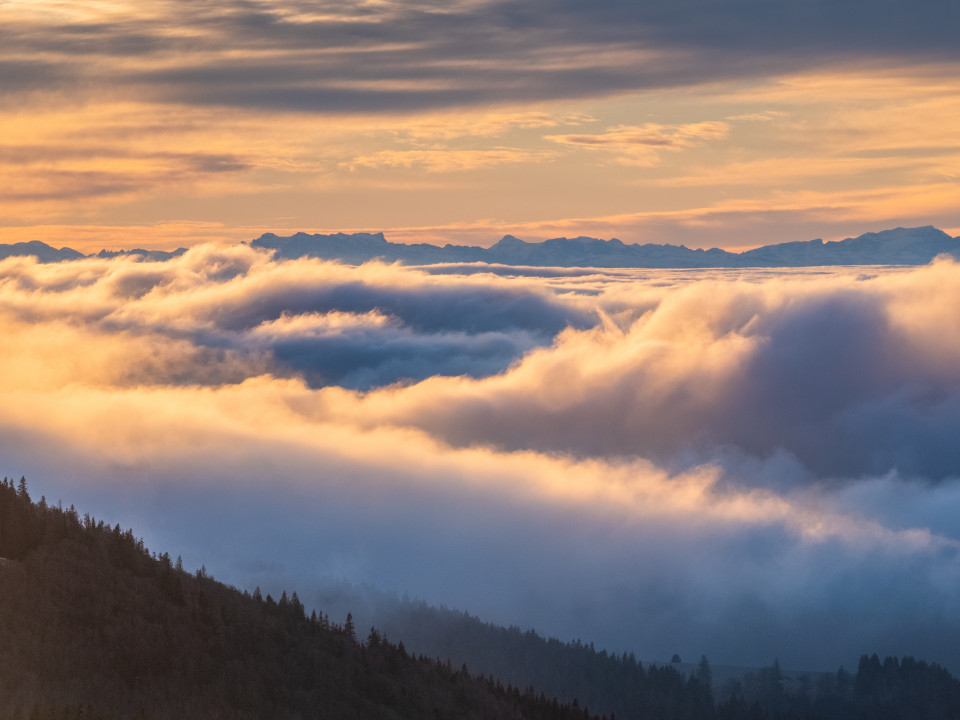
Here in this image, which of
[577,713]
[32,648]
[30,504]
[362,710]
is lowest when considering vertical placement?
[577,713]

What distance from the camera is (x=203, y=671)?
137ft

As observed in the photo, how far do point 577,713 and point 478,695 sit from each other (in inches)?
569

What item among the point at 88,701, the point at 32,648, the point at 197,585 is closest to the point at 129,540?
the point at 197,585

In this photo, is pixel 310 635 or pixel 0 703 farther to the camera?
pixel 310 635

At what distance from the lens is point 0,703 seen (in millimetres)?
32531

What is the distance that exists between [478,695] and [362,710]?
1059 cm

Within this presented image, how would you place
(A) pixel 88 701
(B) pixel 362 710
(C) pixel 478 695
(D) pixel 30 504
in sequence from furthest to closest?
(C) pixel 478 695 < (D) pixel 30 504 < (B) pixel 362 710 < (A) pixel 88 701

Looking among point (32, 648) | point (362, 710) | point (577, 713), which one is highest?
point (32, 648)

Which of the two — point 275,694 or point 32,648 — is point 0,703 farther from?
point 275,694

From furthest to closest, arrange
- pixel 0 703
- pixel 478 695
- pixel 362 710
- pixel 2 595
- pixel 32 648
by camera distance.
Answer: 1. pixel 478 695
2. pixel 362 710
3. pixel 2 595
4. pixel 32 648
5. pixel 0 703

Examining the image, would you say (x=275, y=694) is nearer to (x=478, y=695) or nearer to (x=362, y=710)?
(x=362, y=710)

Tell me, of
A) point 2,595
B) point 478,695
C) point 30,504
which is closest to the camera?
point 2,595

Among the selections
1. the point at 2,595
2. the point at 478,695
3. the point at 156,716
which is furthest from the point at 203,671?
the point at 478,695

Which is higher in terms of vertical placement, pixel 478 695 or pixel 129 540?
pixel 129 540
